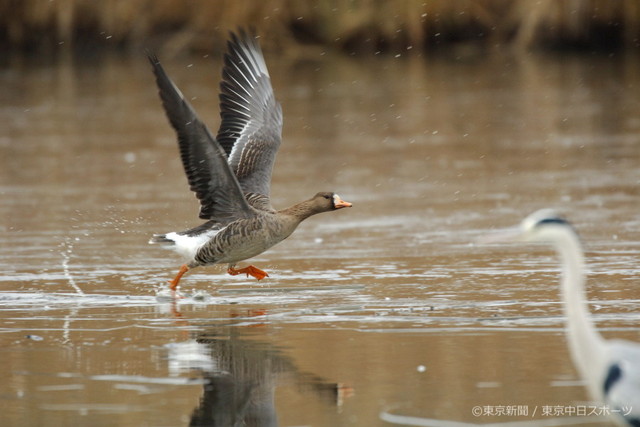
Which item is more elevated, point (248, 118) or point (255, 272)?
point (248, 118)

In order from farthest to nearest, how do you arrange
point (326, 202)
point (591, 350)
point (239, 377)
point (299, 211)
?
point (326, 202), point (299, 211), point (239, 377), point (591, 350)

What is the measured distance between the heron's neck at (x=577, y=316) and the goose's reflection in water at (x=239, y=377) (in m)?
1.46

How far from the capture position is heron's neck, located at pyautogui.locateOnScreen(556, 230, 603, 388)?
17.0 feet

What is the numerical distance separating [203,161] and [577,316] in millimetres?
4597

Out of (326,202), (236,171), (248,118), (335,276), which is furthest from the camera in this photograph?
(248,118)

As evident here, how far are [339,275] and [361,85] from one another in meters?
16.3

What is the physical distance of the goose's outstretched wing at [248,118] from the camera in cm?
1086

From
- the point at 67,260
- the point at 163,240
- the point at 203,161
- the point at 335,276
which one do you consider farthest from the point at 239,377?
the point at 67,260

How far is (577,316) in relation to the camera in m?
5.23

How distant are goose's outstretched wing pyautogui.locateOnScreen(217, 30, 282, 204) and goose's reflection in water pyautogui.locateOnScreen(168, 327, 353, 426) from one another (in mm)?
3091

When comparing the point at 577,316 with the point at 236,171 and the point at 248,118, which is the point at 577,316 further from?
the point at 248,118

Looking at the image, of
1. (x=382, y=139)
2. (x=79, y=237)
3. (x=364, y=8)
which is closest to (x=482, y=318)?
(x=79, y=237)

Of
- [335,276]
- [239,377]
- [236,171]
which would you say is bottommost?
[239,377]

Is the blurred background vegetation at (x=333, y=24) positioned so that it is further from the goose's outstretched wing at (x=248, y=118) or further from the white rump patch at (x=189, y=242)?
the white rump patch at (x=189, y=242)
